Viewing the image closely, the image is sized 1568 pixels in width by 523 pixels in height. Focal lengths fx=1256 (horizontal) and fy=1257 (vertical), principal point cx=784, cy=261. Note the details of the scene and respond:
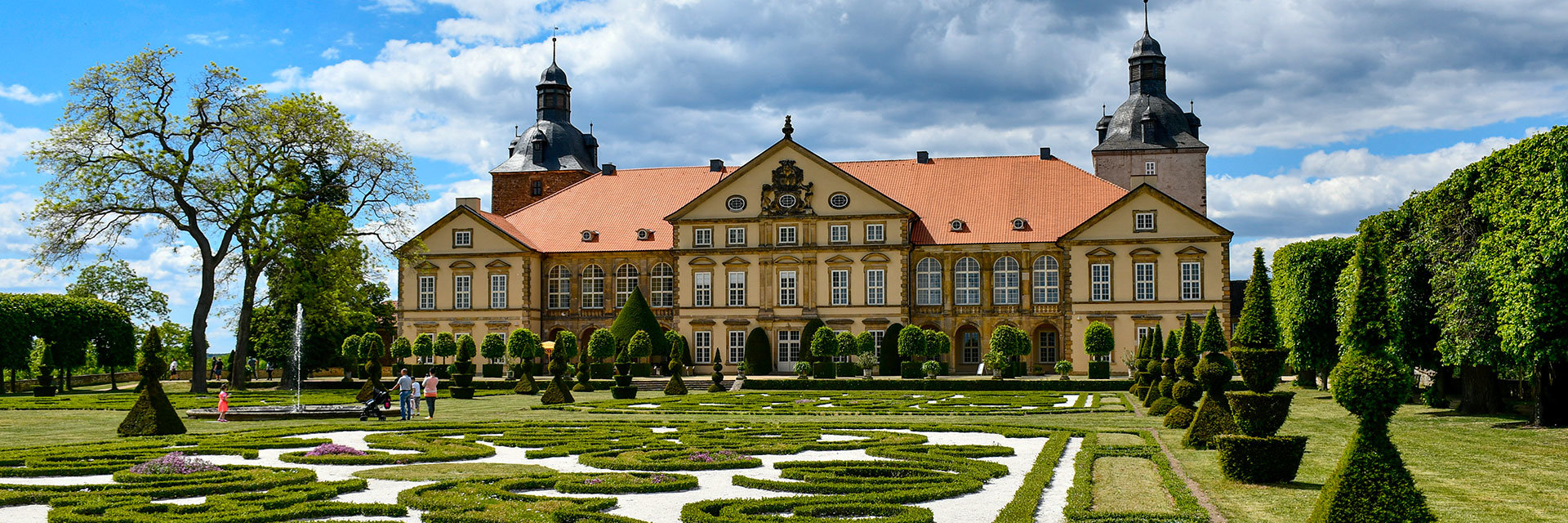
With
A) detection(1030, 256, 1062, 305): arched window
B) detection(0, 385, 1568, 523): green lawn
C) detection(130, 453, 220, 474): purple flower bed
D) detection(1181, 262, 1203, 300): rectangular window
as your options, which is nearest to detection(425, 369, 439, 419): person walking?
detection(0, 385, 1568, 523): green lawn

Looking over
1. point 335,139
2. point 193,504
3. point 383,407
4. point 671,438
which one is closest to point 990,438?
point 671,438

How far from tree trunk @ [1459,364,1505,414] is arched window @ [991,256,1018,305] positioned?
27.7 m

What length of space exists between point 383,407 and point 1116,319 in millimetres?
33505

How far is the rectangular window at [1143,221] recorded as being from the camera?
5378 cm

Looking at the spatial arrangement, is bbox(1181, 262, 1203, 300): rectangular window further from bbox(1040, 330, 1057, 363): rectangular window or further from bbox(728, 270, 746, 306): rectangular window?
bbox(728, 270, 746, 306): rectangular window

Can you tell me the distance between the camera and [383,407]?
3142 cm

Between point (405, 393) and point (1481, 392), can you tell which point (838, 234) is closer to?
point (405, 393)

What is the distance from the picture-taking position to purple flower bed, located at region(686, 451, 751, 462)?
17.9 m

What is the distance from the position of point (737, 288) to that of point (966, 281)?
1055cm

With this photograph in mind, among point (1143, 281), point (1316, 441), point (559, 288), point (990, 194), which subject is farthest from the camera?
point (559, 288)

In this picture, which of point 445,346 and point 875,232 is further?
point 445,346

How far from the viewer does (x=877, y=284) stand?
57.1 meters

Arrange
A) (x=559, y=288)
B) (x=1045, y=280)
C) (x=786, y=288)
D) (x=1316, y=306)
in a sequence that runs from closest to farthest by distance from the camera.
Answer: (x=1316, y=306)
(x=1045, y=280)
(x=786, y=288)
(x=559, y=288)

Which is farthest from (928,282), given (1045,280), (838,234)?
(1045,280)
